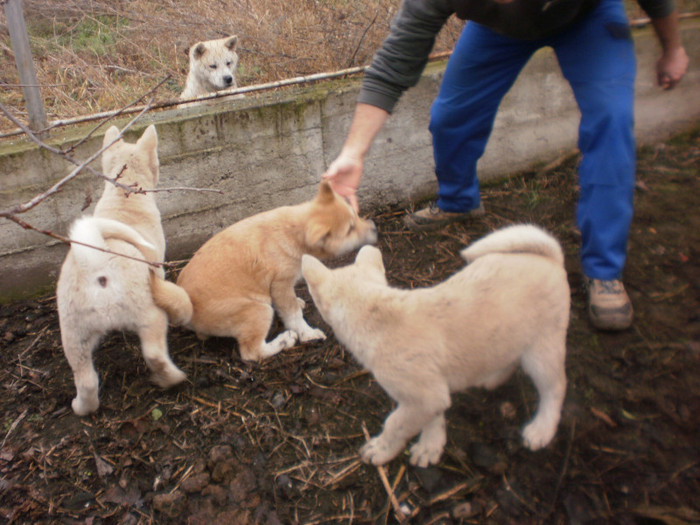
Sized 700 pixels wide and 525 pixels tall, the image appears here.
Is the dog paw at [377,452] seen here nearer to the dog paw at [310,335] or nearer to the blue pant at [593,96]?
the dog paw at [310,335]

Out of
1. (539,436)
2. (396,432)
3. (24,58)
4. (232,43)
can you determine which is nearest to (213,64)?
(232,43)

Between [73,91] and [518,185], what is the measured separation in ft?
15.1

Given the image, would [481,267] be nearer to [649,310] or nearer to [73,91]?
[649,310]

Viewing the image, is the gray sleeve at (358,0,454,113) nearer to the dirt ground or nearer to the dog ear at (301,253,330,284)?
the dog ear at (301,253,330,284)

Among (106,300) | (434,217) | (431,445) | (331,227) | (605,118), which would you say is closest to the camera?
(431,445)

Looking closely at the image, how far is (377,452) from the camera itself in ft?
7.86

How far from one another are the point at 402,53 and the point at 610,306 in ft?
5.88

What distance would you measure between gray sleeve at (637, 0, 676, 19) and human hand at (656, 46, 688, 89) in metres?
0.24

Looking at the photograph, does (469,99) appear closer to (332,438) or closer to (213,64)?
(332,438)

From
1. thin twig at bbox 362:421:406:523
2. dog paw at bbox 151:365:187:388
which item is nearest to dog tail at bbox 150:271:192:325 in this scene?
dog paw at bbox 151:365:187:388

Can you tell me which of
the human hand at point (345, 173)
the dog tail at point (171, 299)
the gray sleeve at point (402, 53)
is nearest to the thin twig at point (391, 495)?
the dog tail at point (171, 299)

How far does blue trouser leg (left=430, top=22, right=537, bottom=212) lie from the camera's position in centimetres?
307

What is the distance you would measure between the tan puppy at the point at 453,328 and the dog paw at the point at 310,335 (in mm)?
928

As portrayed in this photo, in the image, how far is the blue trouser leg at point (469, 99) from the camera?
3.07 metres
